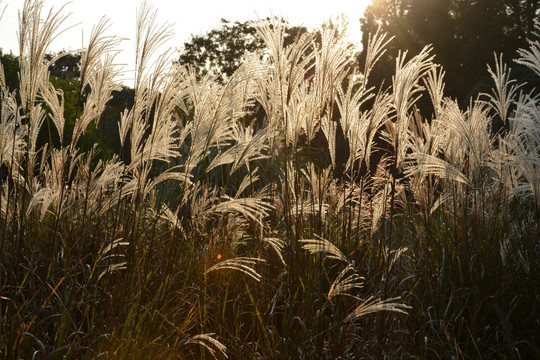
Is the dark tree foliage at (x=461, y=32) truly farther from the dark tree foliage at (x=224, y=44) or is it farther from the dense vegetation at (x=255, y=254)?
the dense vegetation at (x=255, y=254)

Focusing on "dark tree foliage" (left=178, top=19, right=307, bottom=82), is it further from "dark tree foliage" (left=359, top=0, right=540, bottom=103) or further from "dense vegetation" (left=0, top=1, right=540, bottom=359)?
"dense vegetation" (left=0, top=1, right=540, bottom=359)

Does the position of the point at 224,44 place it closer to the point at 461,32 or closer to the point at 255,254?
the point at 461,32

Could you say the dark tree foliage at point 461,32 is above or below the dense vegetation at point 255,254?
above

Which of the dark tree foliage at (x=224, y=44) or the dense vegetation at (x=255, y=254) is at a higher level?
the dark tree foliage at (x=224, y=44)

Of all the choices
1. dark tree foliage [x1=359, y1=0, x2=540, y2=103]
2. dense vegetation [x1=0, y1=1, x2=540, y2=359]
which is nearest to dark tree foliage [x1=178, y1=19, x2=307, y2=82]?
dark tree foliage [x1=359, y1=0, x2=540, y2=103]

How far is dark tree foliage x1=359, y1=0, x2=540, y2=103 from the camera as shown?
74.0ft

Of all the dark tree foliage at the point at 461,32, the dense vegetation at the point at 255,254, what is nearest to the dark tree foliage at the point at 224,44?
the dark tree foliage at the point at 461,32

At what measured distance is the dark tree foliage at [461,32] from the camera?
22.6 metres

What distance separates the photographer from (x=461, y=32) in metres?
24.1

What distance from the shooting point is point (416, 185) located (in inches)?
153

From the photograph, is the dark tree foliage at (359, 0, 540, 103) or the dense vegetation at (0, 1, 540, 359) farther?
the dark tree foliage at (359, 0, 540, 103)

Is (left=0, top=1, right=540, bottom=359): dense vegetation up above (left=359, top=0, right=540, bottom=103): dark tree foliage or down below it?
below

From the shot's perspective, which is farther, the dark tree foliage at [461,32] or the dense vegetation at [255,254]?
the dark tree foliage at [461,32]

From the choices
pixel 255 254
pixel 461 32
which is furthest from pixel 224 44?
pixel 255 254
